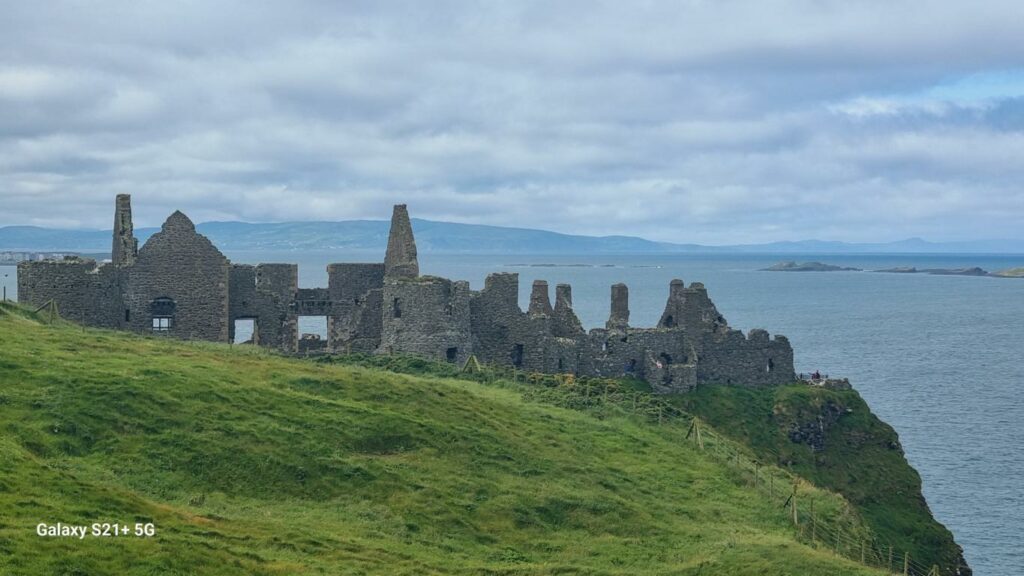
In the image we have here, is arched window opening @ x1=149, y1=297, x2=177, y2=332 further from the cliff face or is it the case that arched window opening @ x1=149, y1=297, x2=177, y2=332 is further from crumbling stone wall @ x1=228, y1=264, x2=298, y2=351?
the cliff face

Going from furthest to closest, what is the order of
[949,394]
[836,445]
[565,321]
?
[949,394]
[565,321]
[836,445]

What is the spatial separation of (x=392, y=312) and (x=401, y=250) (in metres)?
4.16

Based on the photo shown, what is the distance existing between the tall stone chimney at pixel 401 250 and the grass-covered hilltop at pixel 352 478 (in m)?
9.62

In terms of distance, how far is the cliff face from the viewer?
192 feet

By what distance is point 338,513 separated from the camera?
33.8 m

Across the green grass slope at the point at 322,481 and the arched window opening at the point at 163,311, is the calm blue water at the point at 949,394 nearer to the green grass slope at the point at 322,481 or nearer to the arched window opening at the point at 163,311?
the green grass slope at the point at 322,481

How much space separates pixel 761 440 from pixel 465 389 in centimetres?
1761

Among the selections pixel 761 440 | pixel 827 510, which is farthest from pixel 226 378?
pixel 761 440

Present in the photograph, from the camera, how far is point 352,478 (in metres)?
36.2

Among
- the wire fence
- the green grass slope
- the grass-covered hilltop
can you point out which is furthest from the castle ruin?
the green grass slope

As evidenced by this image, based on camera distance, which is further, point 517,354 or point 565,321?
point 565,321

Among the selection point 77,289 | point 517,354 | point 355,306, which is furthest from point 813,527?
point 77,289

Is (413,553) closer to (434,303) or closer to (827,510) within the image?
(827,510)

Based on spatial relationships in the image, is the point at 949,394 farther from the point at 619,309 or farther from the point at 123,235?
the point at 123,235
